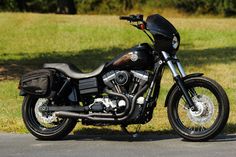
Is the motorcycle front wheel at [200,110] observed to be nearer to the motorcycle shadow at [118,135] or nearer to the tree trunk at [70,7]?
the motorcycle shadow at [118,135]

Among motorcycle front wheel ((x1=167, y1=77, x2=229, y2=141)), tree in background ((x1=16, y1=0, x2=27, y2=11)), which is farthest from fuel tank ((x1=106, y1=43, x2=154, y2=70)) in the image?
tree in background ((x1=16, y1=0, x2=27, y2=11))

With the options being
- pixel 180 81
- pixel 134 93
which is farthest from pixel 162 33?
pixel 134 93

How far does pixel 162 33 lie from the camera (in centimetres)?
733

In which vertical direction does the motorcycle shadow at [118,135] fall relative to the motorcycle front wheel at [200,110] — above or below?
below

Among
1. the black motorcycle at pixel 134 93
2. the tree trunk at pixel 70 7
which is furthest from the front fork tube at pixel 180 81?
the tree trunk at pixel 70 7

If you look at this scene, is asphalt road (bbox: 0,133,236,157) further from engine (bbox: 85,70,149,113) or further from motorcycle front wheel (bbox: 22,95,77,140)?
engine (bbox: 85,70,149,113)

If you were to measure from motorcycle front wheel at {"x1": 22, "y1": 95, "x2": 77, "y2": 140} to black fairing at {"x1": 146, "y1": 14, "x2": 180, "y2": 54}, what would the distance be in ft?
4.63

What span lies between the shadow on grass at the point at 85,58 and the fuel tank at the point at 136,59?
776 centimetres

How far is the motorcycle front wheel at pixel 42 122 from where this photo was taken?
760 cm

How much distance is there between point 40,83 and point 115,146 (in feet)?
4.15

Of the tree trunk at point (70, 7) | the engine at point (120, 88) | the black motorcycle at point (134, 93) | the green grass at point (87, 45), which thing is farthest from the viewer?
the tree trunk at point (70, 7)

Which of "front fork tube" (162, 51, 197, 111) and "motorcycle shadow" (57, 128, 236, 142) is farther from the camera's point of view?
"motorcycle shadow" (57, 128, 236, 142)

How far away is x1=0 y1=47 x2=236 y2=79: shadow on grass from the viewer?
54.3 ft

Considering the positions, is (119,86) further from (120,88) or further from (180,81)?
(180,81)
